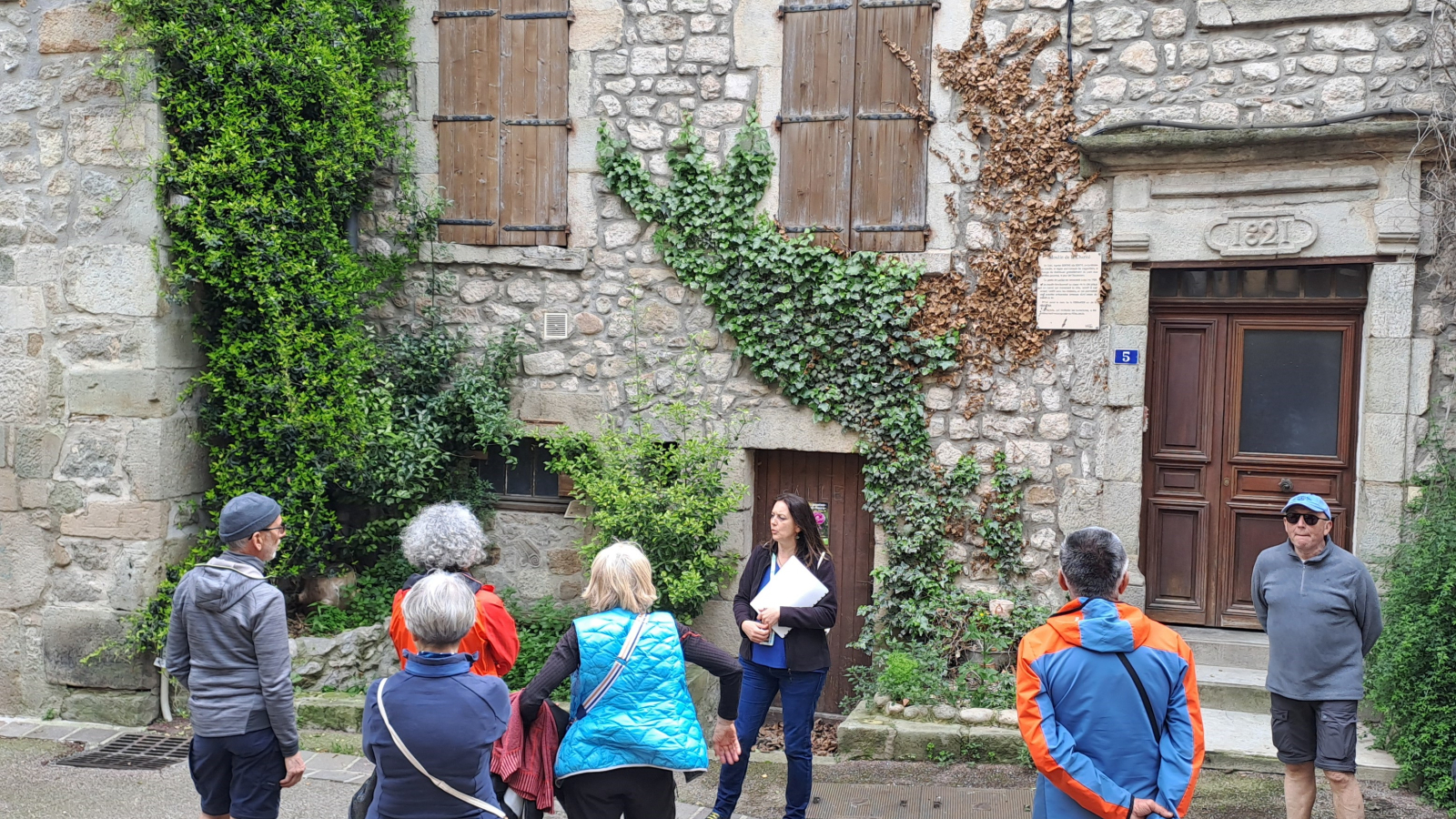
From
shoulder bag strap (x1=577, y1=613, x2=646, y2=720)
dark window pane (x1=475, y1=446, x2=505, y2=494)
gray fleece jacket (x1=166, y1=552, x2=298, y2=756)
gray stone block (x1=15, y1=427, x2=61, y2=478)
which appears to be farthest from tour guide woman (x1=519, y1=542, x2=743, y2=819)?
gray stone block (x1=15, y1=427, x2=61, y2=478)

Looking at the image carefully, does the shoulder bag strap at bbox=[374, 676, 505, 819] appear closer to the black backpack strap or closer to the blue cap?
the black backpack strap

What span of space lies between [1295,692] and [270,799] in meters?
3.79

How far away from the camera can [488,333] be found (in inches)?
287

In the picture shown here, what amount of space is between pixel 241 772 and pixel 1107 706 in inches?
108

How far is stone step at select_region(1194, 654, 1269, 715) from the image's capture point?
596cm

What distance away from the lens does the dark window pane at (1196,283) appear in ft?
21.4

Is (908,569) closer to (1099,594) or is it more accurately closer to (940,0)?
(940,0)

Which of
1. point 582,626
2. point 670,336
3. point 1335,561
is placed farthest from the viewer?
point 670,336

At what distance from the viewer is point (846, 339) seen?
6.69m

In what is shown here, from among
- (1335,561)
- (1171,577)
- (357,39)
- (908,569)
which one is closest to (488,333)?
(357,39)

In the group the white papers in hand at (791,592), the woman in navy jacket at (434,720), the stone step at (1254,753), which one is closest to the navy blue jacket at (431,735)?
the woman in navy jacket at (434,720)

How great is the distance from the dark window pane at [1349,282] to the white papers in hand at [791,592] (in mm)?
3685

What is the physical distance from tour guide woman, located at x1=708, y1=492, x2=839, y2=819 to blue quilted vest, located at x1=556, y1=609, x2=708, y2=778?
1.15 m

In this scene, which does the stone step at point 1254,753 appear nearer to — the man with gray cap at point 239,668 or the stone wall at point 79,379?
the man with gray cap at point 239,668
